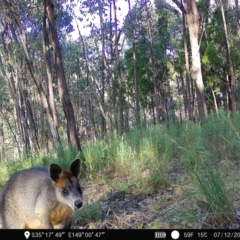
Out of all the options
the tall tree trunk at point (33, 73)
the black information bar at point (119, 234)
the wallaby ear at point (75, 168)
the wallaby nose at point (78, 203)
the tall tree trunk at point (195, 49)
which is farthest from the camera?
the tall tree trunk at point (195, 49)

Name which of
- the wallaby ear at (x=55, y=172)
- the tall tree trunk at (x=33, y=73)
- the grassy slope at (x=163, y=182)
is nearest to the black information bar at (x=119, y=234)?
the grassy slope at (x=163, y=182)

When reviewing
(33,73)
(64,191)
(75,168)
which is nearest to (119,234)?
(64,191)

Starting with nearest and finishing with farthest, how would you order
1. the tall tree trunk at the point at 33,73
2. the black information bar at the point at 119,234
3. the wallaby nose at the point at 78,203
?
1. the black information bar at the point at 119,234
2. the wallaby nose at the point at 78,203
3. the tall tree trunk at the point at 33,73

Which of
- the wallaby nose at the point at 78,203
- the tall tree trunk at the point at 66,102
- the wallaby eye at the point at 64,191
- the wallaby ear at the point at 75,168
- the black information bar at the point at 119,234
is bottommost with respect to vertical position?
the black information bar at the point at 119,234

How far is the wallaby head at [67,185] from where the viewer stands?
396cm

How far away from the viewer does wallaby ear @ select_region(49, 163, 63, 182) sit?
405cm

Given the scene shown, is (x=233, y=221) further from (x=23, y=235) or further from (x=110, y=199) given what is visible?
(x=110, y=199)

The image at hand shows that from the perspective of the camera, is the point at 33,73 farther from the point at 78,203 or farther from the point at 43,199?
the point at 78,203

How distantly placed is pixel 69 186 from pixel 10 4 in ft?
39.4

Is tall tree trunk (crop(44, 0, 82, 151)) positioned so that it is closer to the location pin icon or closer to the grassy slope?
the grassy slope

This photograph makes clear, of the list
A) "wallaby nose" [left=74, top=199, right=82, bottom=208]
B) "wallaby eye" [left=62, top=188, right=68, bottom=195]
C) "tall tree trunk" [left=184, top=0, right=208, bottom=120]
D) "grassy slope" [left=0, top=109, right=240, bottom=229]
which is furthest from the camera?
"tall tree trunk" [left=184, top=0, right=208, bottom=120]

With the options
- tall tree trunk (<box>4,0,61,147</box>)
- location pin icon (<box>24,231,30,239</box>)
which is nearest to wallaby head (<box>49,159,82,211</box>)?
location pin icon (<box>24,231,30,239</box>)

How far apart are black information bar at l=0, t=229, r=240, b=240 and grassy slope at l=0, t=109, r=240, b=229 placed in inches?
14.7

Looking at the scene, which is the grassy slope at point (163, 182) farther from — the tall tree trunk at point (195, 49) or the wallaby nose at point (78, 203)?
the tall tree trunk at point (195, 49)
